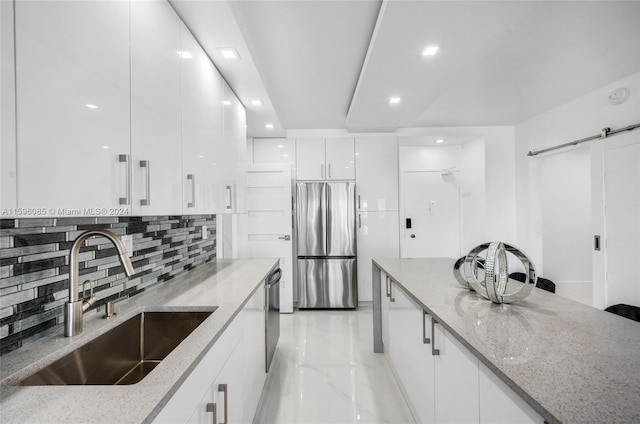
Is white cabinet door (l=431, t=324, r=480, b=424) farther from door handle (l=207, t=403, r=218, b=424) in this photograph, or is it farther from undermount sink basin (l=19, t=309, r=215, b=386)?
undermount sink basin (l=19, t=309, r=215, b=386)

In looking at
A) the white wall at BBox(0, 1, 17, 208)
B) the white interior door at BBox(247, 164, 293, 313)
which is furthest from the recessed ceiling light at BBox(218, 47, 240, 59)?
the white interior door at BBox(247, 164, 293, 313)

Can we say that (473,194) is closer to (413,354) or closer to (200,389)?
(413,354)

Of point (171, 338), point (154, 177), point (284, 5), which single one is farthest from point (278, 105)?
point (171, 338)

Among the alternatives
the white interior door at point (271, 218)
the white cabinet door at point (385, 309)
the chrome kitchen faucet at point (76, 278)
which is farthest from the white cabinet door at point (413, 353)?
the white interior door at point (271, 218)

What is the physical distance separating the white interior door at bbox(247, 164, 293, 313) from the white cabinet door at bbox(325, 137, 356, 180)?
2.34 feet

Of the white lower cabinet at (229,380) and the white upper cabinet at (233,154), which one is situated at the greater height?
the white upper cabinet at (233,154)

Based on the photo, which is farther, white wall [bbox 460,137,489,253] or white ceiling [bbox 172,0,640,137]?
white wall [bbox 460,137,489,253]

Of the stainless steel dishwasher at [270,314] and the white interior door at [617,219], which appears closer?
the stainless steel dishwasher at [270,314]

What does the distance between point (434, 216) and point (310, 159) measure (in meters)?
2.15

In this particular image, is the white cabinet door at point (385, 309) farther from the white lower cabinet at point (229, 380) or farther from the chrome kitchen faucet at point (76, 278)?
the chrome kitchen faucet at point (76, 278)

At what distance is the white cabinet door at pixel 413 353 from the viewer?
152cm

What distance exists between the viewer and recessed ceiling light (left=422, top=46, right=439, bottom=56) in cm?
210

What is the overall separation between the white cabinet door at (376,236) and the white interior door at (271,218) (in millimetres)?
1058

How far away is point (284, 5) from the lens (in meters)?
1.86
